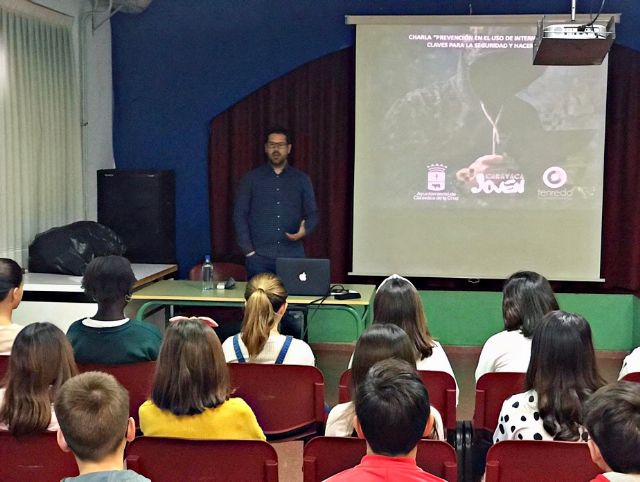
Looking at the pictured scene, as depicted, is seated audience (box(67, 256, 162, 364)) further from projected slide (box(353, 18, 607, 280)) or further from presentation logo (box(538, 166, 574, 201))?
presentation logo (box(538, 166, 574, 201))

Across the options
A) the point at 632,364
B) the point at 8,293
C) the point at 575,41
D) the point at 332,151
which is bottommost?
the point at 632,364

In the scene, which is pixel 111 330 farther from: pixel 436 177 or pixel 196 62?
pixel 196 62

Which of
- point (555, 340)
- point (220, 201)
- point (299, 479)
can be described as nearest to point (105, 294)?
point (299, 479)

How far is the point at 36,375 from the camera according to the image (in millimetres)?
2529

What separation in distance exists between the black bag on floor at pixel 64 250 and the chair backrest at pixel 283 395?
2755 mm

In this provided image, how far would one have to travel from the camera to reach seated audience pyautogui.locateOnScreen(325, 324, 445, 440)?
2.46 metres

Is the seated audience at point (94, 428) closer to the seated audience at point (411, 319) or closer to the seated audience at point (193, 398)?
the seated audience at point (193, 398)

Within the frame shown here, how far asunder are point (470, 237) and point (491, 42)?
1520 millimetres

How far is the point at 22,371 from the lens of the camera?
2.52m

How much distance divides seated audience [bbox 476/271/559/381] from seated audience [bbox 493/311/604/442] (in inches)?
30.7

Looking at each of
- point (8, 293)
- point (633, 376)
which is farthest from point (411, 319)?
point (8, 293)

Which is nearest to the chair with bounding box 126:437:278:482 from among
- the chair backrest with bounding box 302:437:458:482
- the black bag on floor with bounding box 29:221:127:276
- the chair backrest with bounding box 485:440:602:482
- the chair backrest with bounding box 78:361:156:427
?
the chair backrest with bounding box 302:437:458:482

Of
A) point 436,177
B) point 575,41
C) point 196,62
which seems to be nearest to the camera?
point 575,41

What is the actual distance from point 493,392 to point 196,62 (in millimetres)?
4607
